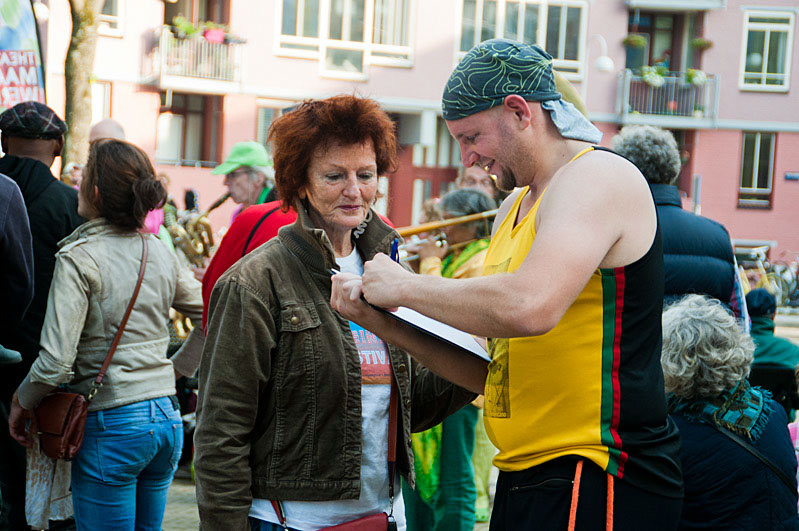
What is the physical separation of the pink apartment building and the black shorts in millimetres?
22539

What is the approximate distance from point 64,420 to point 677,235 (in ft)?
8.82

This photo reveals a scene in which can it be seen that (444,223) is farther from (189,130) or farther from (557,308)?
(189,130)

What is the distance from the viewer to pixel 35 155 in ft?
14.4

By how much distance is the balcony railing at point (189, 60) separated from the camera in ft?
79.5

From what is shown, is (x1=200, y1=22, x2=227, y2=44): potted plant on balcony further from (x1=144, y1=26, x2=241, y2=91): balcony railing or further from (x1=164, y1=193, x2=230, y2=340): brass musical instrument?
(x1=164, y1=193, x2=230, y2=340): brass musical instrument

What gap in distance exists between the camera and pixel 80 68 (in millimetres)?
12883

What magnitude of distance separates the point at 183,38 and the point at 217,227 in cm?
519

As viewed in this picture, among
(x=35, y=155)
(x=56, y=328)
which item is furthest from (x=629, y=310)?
(x=35, y=155)

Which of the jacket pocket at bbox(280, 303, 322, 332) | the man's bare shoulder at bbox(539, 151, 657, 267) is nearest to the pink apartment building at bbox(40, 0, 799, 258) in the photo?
the jacket pocket at bbox(280, 303, 322, 332)

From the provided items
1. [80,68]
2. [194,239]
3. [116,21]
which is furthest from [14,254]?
[116,21]

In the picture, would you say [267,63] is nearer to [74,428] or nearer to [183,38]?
[183,38]

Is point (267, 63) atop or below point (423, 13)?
below

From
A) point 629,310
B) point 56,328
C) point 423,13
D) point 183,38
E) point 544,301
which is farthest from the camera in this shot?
point 423,13

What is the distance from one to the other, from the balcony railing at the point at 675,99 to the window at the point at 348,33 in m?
7.58
